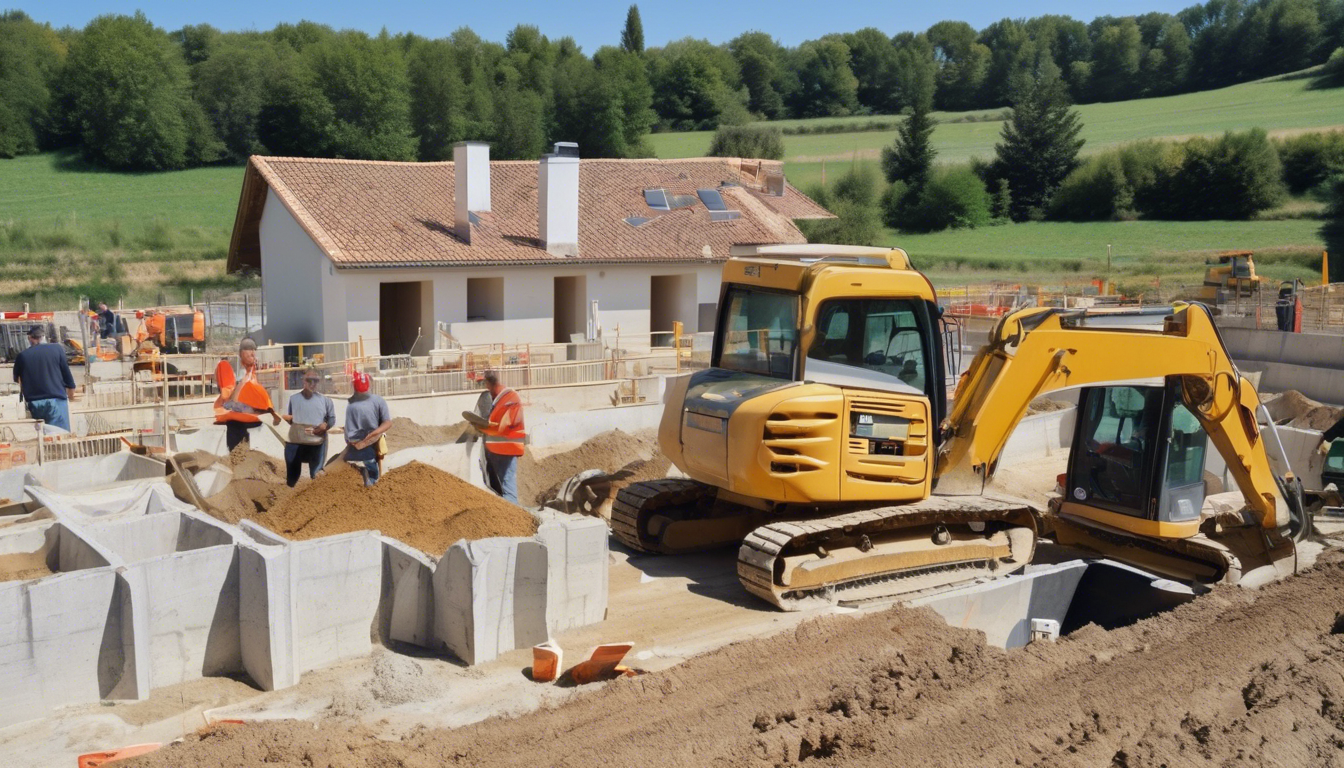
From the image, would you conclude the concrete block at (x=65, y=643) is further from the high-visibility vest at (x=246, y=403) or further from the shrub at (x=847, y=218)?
the shrub at (x=847, y=218)

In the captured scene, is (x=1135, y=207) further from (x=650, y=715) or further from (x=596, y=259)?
(x=650, y=715)

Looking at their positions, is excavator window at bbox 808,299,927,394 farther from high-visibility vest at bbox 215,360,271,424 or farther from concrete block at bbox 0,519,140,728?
high-visibility vest at bbox 215,360,271,424

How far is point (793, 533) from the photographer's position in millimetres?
9781

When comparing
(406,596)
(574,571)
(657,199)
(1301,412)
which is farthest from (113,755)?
(657,199)

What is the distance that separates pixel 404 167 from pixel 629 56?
207 feet

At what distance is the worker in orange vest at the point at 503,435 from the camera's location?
11.3 meters

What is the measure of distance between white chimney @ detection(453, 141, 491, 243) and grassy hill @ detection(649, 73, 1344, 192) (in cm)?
4387

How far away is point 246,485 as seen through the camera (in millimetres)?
11023

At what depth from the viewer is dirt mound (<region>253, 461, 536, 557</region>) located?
9.40 metres

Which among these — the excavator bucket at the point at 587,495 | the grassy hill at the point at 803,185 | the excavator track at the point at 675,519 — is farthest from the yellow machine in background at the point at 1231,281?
the excavator track at the point at 675,519

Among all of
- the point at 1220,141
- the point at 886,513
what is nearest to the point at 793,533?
the point at 886,513

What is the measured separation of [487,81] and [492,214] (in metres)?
59.0

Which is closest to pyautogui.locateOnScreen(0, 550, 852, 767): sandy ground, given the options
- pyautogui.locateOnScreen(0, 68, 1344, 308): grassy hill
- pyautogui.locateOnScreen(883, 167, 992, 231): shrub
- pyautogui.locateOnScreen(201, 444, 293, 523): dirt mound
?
pyautogui.locateOnScreen(201, 444, 293, 523): dirt mound

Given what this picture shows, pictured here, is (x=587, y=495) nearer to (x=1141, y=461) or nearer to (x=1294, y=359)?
(x=1141, y=461)
